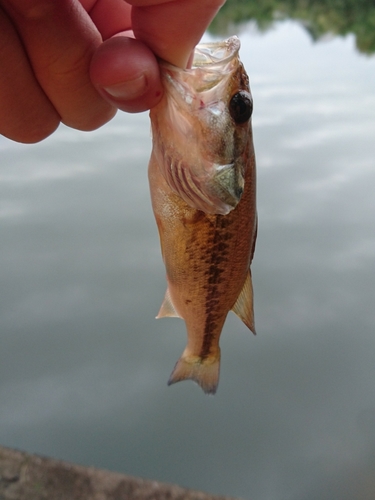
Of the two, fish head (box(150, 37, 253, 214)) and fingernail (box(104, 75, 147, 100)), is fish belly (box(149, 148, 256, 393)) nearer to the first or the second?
fish head (box(150, 37, 253, 214))

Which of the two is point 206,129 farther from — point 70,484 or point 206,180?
point 70,484

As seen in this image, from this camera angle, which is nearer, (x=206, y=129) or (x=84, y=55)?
(x=206, y=129)

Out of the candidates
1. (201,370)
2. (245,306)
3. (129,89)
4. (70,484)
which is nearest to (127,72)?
(129,89)

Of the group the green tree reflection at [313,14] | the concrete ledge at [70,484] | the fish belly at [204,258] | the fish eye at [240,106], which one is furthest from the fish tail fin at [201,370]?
the green tree reflection at [313,14]

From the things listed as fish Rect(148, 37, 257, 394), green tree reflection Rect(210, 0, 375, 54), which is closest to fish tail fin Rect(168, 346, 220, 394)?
fish Rect(148, 37, 257, 394)

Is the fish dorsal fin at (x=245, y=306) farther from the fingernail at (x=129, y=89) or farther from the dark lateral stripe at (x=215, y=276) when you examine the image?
the fingernail at (x=129, y=89)
